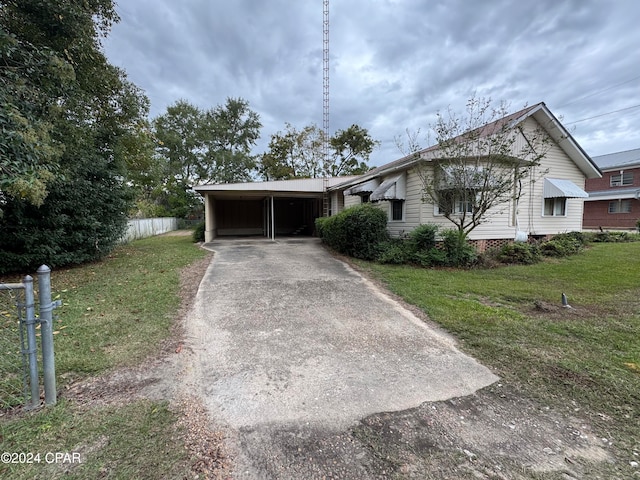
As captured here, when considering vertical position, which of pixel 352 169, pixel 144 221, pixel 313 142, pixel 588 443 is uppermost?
pixel 313 142

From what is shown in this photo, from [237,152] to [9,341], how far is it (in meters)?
32.3

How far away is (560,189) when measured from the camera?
10.1m

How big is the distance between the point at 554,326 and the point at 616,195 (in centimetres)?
2510

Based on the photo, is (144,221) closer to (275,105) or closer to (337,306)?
(275,105)

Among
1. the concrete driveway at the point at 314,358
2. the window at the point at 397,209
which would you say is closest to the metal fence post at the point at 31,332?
the concrete driveway at the point at 314,358

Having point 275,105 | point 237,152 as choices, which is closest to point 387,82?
point 275,105

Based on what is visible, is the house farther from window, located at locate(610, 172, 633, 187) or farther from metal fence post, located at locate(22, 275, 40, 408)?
window, located at locate(610, 172, 633, 187)

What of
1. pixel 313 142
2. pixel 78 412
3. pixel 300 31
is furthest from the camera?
pixel 313 142

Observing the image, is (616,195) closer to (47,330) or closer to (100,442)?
(100,442)

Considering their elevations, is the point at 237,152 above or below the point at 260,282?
above

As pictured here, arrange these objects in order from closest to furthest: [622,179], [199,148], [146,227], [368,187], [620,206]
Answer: [368,187]
[146,227]
[620,206]
[622,179]
[199,148]

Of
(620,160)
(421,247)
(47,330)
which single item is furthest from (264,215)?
(620,160)

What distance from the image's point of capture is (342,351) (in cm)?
334

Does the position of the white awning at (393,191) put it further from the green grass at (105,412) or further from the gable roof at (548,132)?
the green grass at (105,412)
